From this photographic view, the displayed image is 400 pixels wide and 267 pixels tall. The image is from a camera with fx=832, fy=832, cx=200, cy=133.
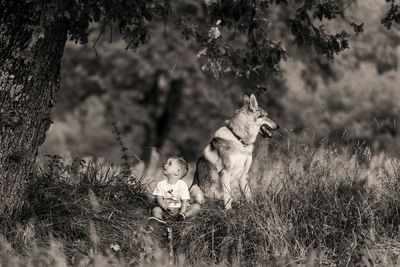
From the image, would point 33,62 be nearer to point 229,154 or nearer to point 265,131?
point 229,154

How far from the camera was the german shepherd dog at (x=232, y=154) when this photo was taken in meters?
9.66

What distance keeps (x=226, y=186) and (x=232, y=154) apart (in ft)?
1.32

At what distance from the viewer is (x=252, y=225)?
8297 mm

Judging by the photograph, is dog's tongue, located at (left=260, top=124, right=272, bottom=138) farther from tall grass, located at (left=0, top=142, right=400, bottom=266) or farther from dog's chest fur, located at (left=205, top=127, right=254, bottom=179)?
tall grass, located at (left=0, top=142, right=400, bottom=266)

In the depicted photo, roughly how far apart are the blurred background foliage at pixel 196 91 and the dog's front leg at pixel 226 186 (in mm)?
10351

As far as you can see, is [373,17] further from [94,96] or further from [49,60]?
[49,60]

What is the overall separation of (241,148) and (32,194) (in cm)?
249

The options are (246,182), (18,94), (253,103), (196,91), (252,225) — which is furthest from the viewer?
(196,91)

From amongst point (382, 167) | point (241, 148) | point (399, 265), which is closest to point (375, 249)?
point (399, 265)

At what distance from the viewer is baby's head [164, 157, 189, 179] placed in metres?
8.88

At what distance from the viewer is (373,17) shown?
22141mm

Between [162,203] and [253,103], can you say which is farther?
[253,103]

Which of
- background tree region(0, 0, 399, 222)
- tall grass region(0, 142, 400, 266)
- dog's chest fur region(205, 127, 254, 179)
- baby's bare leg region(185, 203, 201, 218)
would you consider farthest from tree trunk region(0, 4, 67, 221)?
dog's chest fur region(205, 127, 254, 179)

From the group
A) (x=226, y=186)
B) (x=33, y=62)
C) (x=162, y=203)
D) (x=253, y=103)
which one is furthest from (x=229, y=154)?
(x=33, y=62)
